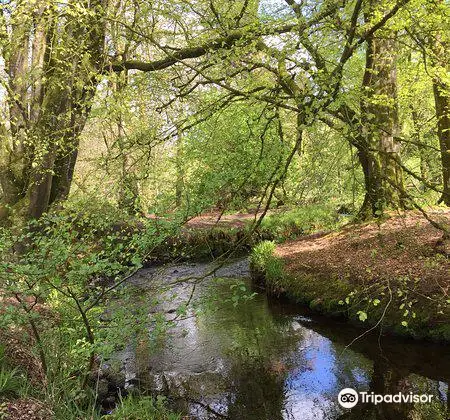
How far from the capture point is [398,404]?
16.6 ft

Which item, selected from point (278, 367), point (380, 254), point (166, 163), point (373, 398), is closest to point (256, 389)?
point (278, 367)

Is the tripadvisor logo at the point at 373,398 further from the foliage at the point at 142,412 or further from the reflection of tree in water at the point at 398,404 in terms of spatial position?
the foliage at the point at 142,412

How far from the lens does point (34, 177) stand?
7.32 meters

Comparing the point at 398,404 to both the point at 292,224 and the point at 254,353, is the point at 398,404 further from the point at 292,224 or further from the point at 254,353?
the point at 292,224

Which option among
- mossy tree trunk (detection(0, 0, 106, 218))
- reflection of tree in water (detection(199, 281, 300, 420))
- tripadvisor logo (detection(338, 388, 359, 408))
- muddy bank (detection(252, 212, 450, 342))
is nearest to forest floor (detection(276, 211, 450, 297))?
muddy bank (detection(252, 212, 450, 342))

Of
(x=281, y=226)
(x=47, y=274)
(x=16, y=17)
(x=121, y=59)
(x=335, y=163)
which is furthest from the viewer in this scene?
(x=281, y=226)

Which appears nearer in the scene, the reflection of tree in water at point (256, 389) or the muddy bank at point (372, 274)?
the reflection of tree in water at point (256, 389)

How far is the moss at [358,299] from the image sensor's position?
6184 mm

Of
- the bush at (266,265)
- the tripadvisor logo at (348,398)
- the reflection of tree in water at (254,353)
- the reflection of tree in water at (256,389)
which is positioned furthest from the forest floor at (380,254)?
the reflection of tree in water at (256,389)

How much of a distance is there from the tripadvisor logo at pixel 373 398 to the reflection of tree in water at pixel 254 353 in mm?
789

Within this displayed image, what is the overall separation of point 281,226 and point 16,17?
12.4 meters

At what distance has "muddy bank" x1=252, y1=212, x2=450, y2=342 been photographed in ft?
20.9

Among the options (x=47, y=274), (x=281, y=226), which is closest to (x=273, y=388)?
(x=47, y=274)

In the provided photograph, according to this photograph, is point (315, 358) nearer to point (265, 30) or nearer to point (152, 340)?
point (152, 340)
